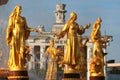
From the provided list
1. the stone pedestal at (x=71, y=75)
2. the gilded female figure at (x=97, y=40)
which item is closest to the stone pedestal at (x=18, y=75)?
the stone pedestal at (x=71, y=75)

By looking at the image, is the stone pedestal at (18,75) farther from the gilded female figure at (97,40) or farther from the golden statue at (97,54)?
the gilded female figure at (97,40)

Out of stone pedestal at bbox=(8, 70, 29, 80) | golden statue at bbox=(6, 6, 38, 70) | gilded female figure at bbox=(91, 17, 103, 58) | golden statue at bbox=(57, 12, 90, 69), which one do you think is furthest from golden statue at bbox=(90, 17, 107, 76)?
stone pedestal at bbox=(8, 70, 29, 80)

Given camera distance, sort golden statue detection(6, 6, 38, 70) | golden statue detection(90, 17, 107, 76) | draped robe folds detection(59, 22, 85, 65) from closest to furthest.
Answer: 1. golden statue detection(6, 6, 38, 70)
2. draped robe folds detection(59, 22, 85, 65)
3. golden statue detection(90, 17, 107, 76)

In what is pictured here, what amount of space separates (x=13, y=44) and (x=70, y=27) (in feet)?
5.10

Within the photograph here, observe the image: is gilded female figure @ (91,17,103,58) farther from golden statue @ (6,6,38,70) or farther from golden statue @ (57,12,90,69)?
golden statue @ (6,6,38,70)

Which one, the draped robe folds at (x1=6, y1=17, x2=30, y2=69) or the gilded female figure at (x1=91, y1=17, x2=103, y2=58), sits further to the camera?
the gilded female figure at (x1=91, y1=17, x2=103, y2=58)

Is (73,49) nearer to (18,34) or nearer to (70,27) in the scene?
(70,27)

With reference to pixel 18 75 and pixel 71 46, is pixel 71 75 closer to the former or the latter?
pixel 71 46

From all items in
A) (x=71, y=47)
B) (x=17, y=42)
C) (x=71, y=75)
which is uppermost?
(x=17, y=42)

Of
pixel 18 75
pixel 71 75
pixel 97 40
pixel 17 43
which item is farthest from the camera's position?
pixel 97 40

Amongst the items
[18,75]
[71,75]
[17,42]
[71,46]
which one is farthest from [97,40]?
[18,75]

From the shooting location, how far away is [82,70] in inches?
516

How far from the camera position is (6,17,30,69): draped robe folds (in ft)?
35.4

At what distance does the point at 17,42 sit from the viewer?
1082cm
